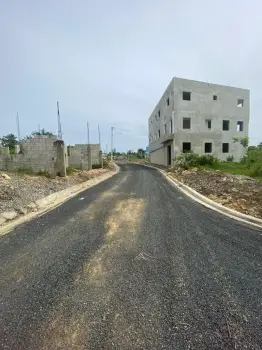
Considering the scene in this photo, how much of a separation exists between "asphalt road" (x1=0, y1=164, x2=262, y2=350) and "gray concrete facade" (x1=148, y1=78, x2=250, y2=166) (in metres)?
21.1

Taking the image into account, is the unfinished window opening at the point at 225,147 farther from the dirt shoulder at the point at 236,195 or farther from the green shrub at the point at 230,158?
the dirt shoulder at the point at 236,195

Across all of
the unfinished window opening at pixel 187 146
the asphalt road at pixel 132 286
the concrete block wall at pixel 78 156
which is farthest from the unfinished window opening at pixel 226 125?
the asphalt road at pixel 132 286

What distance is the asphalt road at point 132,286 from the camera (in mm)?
1972

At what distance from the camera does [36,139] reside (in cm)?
1139

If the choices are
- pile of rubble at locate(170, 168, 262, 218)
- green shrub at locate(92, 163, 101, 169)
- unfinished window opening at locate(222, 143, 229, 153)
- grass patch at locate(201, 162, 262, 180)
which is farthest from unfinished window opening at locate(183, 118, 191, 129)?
pile of rubble at locate(170, 168, 262, 218)

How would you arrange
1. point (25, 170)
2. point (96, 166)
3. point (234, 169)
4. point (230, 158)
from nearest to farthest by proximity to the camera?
1. point (25, 170)
2. point (234, 169)
3. point (96, 166)
4. point (230, 158)

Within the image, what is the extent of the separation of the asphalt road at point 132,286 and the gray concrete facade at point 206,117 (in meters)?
21.1

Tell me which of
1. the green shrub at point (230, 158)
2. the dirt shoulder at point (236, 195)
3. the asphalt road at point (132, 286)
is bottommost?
the asphalt road at point (132, 286)

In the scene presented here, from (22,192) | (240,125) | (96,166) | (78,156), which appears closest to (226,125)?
(240,125)

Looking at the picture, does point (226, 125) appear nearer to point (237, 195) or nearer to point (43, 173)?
point (237, 195)

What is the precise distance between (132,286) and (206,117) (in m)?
25.8

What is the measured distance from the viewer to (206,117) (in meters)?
25.4

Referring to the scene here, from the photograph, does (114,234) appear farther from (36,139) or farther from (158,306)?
(36,139)

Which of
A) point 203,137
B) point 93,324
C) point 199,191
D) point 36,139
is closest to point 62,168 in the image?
point 36,139
